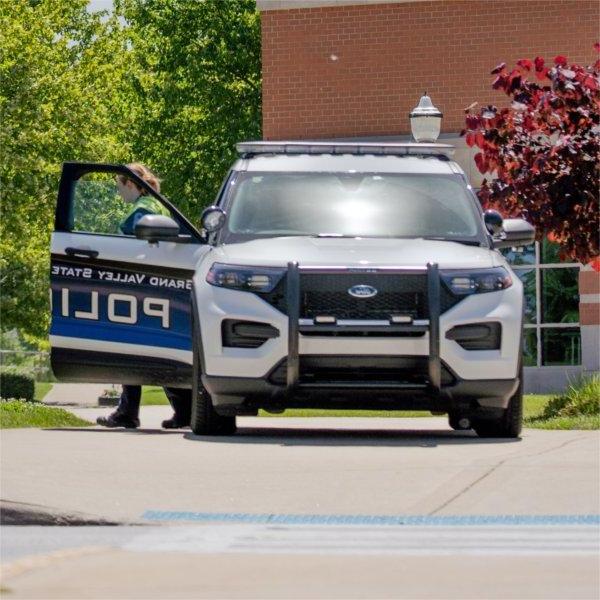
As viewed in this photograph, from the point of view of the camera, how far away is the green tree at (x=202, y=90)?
4362 cm

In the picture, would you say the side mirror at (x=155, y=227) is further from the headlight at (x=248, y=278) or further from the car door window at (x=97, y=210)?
the headlight at (x=248, y=278)

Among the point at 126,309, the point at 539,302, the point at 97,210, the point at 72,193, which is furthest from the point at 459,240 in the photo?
the point at 539,302

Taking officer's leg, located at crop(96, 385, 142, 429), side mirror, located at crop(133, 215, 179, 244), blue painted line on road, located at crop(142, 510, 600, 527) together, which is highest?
side mirror, located at crop(133, 215, 179, 244)

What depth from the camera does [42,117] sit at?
41.4m

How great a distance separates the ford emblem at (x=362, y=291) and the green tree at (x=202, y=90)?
31.8m

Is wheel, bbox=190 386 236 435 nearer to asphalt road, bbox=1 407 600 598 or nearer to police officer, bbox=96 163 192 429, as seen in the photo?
asphalt road, bbox=1 407 600 598

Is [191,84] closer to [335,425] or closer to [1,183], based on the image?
[1,183]

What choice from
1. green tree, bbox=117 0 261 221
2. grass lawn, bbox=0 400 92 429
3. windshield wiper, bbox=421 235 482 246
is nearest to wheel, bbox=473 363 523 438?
windshield wiper, bbox=421 235 482 246

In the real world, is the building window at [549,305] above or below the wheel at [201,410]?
below

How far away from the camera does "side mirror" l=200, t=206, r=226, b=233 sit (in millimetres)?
12281

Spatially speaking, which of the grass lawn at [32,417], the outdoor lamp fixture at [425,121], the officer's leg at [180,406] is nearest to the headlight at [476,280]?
the officer's leg at [180,406]

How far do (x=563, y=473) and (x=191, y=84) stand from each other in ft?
116

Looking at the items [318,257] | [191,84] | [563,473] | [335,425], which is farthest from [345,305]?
[191,84]

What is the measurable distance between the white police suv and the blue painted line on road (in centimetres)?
302
